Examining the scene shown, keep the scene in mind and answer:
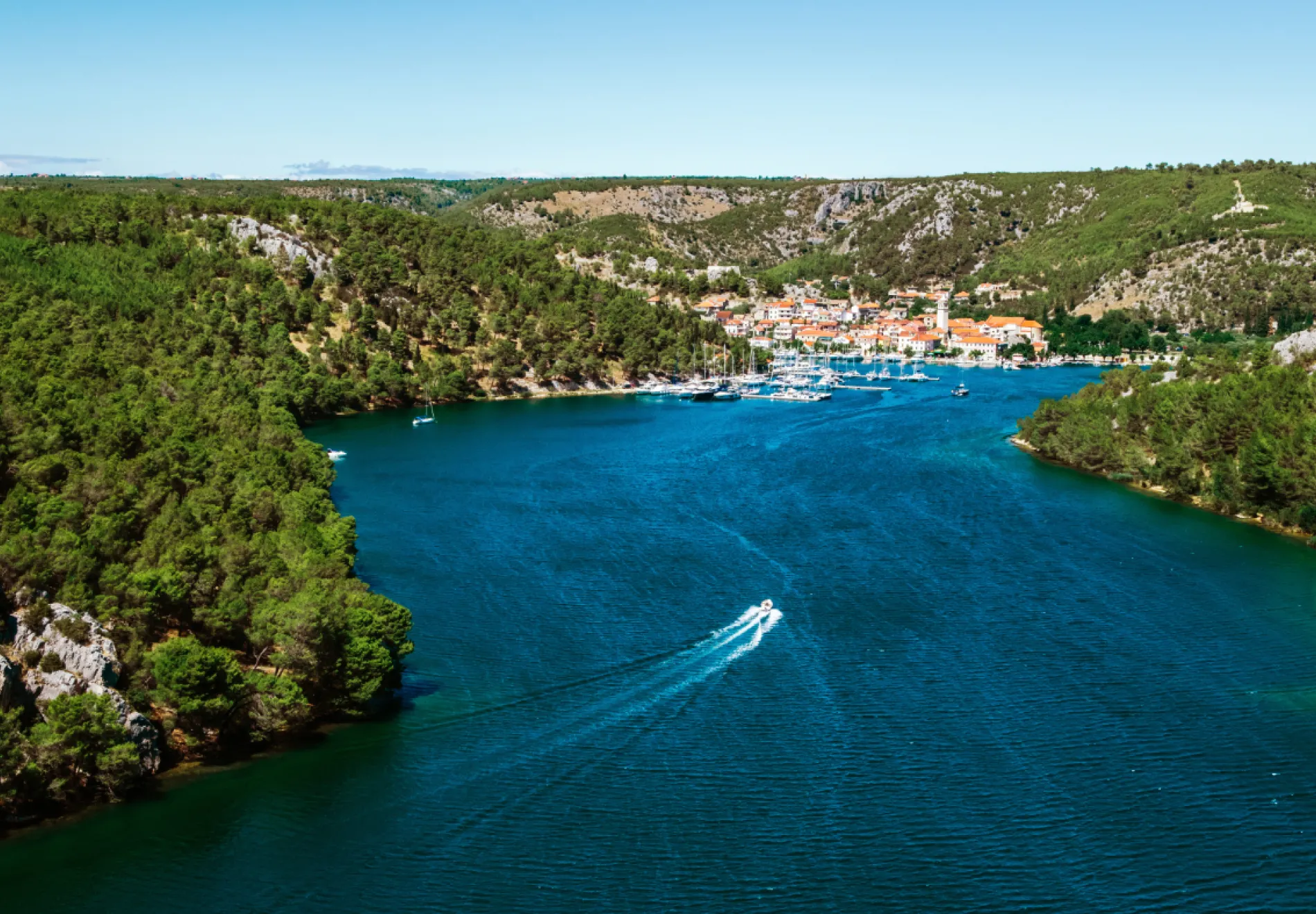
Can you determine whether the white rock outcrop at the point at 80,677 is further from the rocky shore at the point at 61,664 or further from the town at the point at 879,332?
the town at the point at 879,332

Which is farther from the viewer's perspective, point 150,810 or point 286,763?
point 286,763

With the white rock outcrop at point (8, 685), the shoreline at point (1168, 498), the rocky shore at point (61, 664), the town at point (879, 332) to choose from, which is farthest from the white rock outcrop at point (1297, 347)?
the town at point (879, 332)

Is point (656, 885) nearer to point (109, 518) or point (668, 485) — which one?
point (109, 518)

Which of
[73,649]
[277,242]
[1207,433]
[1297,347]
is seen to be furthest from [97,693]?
[277,242]

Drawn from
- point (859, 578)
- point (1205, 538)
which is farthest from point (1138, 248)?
point (859, 578)

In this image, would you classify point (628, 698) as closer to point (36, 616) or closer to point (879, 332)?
point (36, 616)

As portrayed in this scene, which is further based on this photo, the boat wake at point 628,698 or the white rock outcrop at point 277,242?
the white rock outcrop at point 277,242
